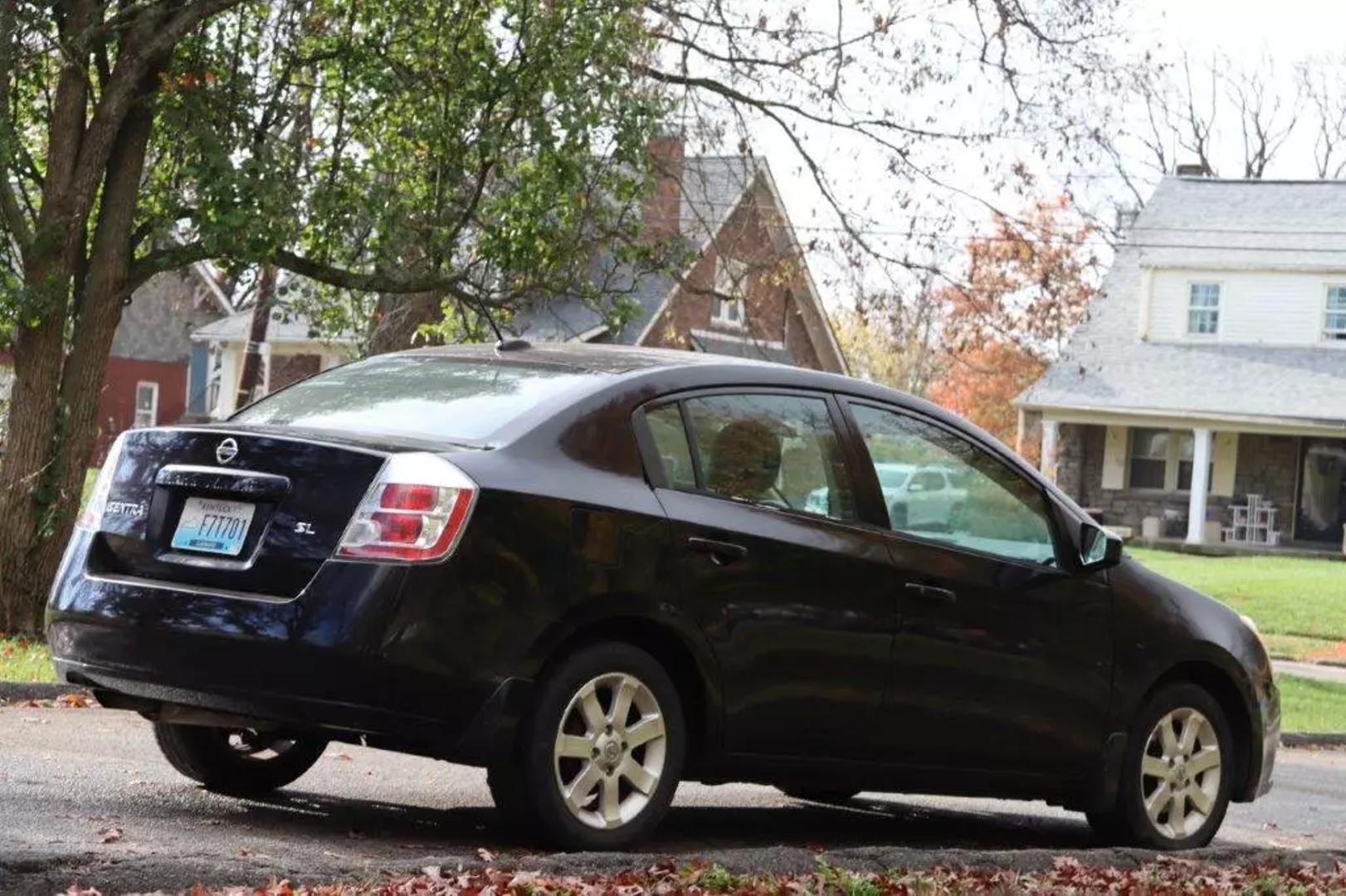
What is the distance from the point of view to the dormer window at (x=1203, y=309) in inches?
1826

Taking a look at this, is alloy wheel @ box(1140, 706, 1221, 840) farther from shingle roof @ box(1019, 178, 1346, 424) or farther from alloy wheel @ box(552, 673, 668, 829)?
shingle roof @ box(1019, 178, 1346, 424)

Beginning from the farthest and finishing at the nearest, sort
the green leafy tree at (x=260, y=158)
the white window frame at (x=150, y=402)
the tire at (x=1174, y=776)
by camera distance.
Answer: the white window frame at (x=150, y=402) < the green leafy tree at (x=260, y=158) < the tire at (x=1174, y=776)

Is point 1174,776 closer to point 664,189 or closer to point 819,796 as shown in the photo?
point 819,796

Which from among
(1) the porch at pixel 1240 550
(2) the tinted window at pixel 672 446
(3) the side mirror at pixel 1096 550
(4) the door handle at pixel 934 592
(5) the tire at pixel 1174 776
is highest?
(1) the porch at pixel 1240 550

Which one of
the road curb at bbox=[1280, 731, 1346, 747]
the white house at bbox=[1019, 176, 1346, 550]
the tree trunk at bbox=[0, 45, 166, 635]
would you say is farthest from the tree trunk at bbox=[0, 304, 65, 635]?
the white house at bbox=[1019, 176, 1346, 550]

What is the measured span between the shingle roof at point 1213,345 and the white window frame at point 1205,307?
415mm

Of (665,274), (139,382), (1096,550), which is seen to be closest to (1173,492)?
(665,274)

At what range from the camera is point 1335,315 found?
1774 inches

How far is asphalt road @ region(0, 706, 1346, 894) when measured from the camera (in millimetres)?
6016

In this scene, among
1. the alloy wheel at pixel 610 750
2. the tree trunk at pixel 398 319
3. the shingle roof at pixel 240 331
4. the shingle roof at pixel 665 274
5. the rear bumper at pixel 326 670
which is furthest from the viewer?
the shingle roof at pixel 240 331

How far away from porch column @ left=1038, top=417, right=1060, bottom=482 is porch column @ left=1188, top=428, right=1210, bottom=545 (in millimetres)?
2961

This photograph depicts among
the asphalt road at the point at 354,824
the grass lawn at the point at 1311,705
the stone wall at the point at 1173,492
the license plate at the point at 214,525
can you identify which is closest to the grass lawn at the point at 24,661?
the asphalt road at the point at 354,824

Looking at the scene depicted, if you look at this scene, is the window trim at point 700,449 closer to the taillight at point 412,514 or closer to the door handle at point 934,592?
the door handle at point 934,592

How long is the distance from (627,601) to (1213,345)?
41.1 metres
